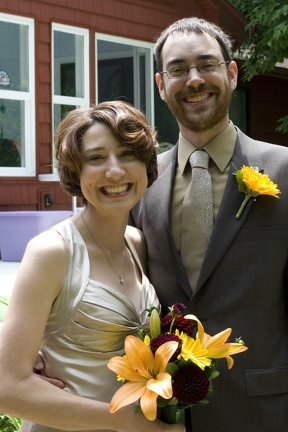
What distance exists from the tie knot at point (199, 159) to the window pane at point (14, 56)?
720cm

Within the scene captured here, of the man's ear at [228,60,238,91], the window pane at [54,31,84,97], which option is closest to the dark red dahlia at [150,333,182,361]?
the man's ear at [228,60,238,91]

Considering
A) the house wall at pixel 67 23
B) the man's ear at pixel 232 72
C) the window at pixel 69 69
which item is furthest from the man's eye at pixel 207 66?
the window at pixel 69 69

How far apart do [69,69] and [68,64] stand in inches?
2.7

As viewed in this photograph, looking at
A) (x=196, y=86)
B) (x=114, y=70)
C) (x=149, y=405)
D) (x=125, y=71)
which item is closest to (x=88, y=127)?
(x=196, y=86)

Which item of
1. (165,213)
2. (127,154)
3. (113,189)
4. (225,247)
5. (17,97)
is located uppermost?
(17,97)

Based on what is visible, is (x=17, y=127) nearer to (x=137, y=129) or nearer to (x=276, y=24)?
(x=276, y=24)

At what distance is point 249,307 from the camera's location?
2.83 meters

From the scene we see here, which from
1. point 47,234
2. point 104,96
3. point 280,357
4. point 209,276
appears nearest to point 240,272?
point 209,276

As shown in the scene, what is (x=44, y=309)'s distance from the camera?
2355 millimetres

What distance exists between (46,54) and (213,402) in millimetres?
8029

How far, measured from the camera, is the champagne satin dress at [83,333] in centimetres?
247

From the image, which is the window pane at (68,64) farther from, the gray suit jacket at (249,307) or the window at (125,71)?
the gray suit jacket at (249,307)

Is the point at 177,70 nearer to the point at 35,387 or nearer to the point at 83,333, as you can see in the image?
the point at 83,333

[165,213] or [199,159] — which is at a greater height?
[199,159]
